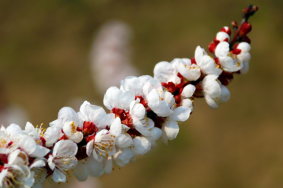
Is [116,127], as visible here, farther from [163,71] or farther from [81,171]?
[163,71]

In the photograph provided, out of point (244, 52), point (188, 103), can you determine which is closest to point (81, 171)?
point (188, 103)

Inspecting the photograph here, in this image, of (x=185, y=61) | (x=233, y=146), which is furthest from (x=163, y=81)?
(x=233, y=146)

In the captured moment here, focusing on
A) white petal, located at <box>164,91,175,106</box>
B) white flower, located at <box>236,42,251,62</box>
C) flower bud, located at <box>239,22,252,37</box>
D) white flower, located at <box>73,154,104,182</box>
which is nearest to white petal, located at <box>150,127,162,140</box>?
white petal, located at <box>164,91,175,106</box>

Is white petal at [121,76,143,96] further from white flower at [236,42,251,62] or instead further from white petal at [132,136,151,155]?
white flower at [236,42,251,62]

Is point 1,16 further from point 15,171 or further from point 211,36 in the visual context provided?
point 15,171

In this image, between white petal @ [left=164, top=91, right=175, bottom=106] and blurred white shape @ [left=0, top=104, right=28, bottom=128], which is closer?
white petal @ [left=164, top=91, right=175, bottom=106]
